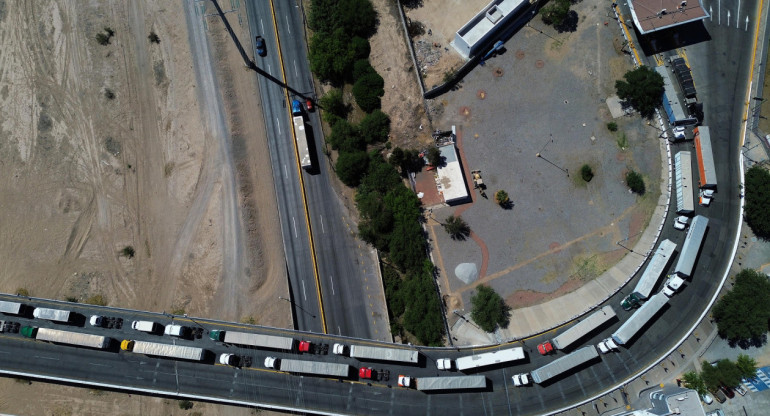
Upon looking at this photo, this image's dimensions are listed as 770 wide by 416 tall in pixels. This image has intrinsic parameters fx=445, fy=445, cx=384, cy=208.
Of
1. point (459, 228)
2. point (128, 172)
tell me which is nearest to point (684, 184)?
point (459, 228)

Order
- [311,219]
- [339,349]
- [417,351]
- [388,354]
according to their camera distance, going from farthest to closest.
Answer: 1. [311,219]
2. [339,349]
3. [417,351]
4. [388,354]

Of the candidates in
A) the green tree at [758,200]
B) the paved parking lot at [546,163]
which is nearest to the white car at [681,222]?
the paved parking lot at [546,163]

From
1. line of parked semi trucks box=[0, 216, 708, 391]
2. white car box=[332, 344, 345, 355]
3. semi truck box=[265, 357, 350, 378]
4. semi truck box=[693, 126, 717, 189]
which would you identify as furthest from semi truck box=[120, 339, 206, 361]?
semi truck box=[693, 126, 717, 189]

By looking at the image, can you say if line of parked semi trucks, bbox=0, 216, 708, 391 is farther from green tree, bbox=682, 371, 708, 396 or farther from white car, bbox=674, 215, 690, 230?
green tree, bbox=682, 371, 708, 396

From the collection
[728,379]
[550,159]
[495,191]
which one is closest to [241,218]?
[495,191]

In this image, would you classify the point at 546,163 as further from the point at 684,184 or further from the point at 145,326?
the point at 145,326

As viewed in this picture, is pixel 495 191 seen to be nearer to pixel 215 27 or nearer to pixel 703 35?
pixel 703 35
